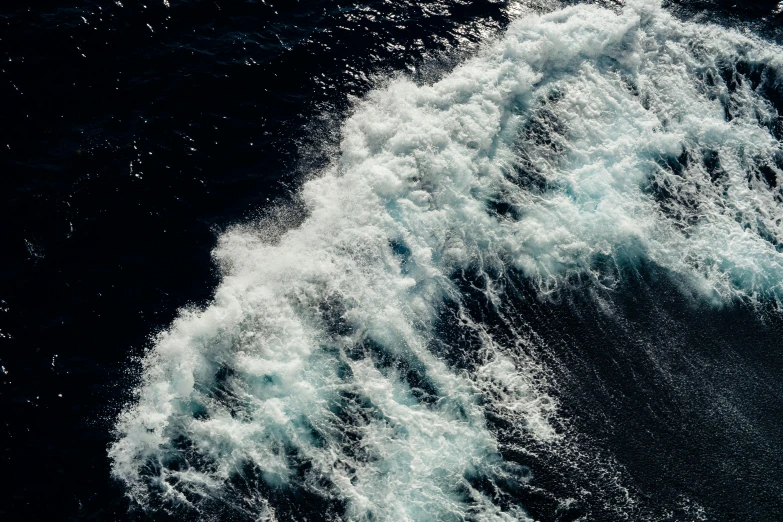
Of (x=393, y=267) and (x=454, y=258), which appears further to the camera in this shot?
(x=454, y=258)

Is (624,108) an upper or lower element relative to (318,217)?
upper

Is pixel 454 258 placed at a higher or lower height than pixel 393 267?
higher

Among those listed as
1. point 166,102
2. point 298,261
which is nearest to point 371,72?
point 166,102

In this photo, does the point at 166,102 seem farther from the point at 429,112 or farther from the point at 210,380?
the point at 210,380
